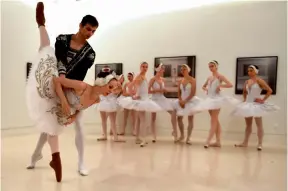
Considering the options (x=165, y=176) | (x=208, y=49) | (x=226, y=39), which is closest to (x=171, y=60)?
(x=208, y=49)

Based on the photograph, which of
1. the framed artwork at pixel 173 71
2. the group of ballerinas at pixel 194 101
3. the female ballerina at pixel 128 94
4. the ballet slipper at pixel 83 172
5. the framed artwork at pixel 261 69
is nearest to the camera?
the ballet slipper at pixel 83 172

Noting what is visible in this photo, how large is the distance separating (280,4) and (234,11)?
2.96 feet

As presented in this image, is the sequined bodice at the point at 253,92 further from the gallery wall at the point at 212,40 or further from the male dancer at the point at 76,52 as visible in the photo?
the male dancer at the point at 76,52

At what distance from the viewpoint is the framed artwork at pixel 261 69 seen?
18.9ft

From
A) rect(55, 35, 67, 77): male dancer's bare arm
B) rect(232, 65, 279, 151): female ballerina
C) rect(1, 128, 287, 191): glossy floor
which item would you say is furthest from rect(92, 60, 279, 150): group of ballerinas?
rect(55, 35, 67, 77): male dancer's bare arm

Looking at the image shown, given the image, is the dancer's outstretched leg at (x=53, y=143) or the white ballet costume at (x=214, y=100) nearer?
the dancer's outstretched leg at (x=53, y=143)

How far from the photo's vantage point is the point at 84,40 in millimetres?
2562

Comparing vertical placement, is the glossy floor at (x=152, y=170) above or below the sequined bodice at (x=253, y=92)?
below

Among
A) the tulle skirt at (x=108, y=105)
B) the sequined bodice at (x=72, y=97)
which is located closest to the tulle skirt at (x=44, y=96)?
the sequined bodice at (x=72, y=97)

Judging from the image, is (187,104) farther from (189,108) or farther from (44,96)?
(44,96)

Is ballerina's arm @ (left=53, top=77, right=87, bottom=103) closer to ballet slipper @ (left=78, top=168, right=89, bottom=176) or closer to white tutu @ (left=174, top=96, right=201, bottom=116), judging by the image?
ballet slipper @ (left=78, top=168, right=89, bottom=176)

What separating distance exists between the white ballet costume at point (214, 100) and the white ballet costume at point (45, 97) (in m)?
3.01

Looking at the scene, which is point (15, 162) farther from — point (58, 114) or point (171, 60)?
point (171, 60)

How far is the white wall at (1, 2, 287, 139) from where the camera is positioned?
5797mm
